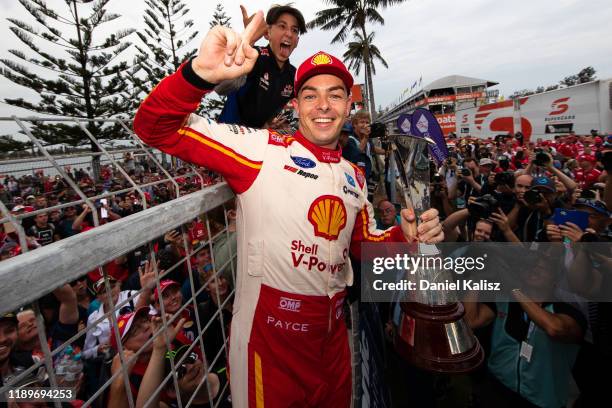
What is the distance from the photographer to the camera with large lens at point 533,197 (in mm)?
3947

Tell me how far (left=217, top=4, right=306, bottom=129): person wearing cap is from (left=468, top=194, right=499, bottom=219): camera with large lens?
6.16 feet

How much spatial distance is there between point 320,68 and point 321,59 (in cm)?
6

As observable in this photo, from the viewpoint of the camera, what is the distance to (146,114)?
1.18 metres

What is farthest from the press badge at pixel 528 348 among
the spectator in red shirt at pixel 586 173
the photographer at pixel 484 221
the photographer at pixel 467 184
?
the spectator in red shirt at pixel 586 173

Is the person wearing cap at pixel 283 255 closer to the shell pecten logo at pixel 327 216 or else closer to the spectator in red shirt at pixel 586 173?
the shell pecten logo at pixel 327 216

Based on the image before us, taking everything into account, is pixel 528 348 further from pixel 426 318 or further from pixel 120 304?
pixel 120 304

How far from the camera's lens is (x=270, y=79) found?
84.8 inches

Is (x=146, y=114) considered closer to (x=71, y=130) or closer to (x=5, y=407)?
(x=5, y=407)

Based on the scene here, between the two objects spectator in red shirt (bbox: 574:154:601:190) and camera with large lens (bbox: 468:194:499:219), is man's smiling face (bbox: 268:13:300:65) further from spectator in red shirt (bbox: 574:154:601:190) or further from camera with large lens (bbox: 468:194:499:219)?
spectator in red shirt (bbox: 574:154:601:190)

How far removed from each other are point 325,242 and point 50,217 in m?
5.76

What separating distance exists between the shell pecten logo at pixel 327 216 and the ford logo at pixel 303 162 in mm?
162

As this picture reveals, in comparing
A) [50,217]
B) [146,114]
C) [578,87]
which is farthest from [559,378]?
[578,87]

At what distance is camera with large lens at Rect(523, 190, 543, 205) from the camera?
395 cm

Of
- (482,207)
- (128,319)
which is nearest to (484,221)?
(482,207)
